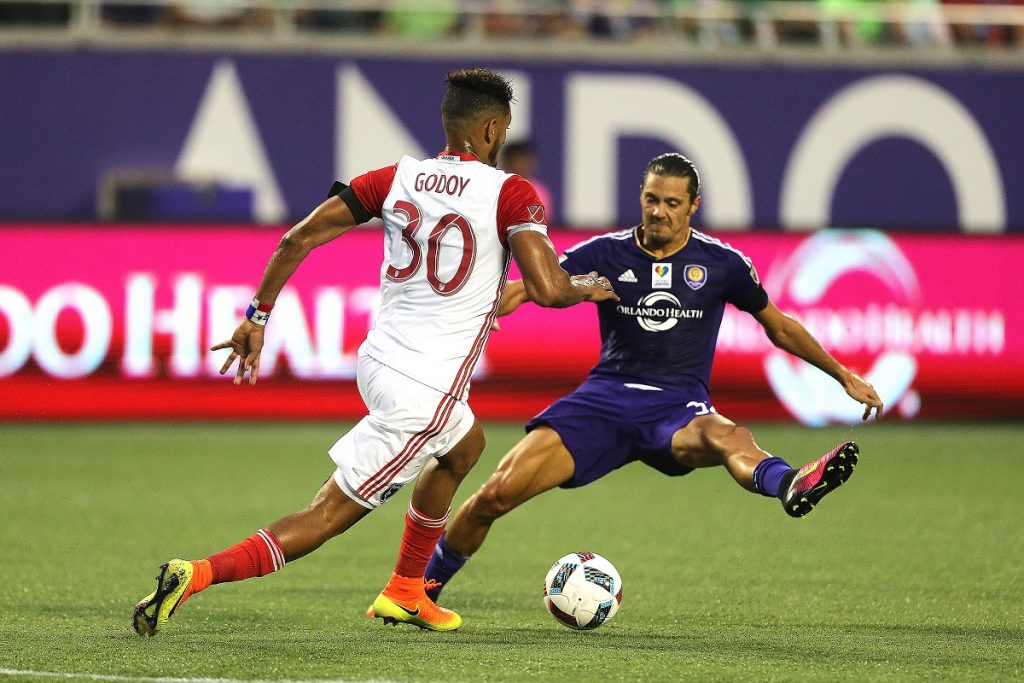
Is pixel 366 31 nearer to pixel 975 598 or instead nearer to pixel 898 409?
pixel 898 409

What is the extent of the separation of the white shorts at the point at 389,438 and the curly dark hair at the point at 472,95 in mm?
976

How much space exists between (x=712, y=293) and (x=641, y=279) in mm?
316

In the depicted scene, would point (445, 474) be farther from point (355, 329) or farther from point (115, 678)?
point (355, 329)

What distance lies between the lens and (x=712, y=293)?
A: 6.99 m

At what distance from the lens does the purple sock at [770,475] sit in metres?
6.10

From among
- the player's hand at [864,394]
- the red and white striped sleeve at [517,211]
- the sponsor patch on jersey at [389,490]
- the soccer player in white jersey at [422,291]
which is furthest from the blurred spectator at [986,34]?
the sponsor patch on jersey at [389,490]

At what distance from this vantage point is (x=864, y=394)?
662 centimetres

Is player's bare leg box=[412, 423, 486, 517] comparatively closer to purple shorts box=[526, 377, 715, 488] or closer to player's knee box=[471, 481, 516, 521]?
player's knee box=[471, 481, 516, 521]

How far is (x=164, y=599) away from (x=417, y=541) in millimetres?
1157

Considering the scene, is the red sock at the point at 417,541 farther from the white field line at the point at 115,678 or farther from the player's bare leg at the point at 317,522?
the white field line at the point at 115,678

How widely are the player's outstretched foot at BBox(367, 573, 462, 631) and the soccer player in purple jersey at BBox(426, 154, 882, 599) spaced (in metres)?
0.29

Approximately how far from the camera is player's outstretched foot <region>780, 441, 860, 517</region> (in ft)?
18.9

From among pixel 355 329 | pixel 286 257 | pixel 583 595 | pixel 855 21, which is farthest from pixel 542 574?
pixel 855 21

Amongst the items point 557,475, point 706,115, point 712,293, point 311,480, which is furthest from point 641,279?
point 706,115
